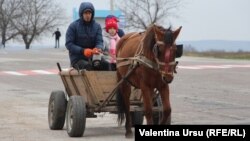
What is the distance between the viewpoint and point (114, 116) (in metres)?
13.4

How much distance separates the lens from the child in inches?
428

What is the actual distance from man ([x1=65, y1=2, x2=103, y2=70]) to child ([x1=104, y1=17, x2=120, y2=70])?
0.25 m

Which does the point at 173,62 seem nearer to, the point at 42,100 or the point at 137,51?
the point at 137,51

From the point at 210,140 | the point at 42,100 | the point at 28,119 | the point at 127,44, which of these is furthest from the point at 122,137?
the point at 42,100

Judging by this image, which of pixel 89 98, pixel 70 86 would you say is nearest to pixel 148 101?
pixel 89 98

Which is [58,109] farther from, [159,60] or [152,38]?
[159,60]

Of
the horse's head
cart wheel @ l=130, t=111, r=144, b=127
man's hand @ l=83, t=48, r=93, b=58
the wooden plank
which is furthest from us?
cart wheel @ l=130, t=111, r=144, b=127

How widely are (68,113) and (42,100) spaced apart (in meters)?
6.84

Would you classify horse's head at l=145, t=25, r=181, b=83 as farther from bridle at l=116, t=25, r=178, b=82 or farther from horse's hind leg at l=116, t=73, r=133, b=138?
horse's hind leg at l=116, t=73, r=133, b=138

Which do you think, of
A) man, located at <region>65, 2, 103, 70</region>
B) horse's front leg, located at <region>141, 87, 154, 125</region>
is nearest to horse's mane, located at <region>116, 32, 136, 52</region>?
man, located at <region>65, 2, 103, 70</region>

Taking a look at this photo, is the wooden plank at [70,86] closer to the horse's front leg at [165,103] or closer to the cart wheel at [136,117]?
the cart wheel at [136,117]

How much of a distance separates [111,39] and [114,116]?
261 cm

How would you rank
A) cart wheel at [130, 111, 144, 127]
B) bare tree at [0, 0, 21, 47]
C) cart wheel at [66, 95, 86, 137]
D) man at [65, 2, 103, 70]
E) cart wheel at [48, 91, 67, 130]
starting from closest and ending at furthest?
cart wheel at [66, 95, 86, 137] → man at [65, 2, 103, 70] → cart wheel at [48, 91, 67, 130] → cart wheel at [130, 111, 144, 127] → bare tree at [0, 0, 21, 47]

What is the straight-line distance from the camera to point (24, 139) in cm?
1020
